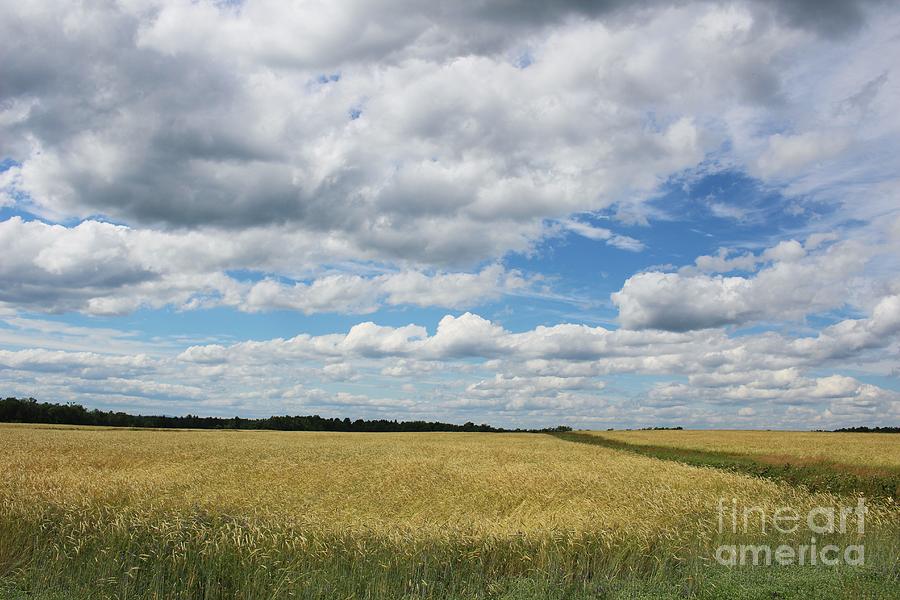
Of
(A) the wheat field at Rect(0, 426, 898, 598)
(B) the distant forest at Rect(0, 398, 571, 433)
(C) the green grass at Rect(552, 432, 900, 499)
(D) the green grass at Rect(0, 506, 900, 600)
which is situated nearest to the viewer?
(D) the green grass at Rect(0, 506, 900, 600)

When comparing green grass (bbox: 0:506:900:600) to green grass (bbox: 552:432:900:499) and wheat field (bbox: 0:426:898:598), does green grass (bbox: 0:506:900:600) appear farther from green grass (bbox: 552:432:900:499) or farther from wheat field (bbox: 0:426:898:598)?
green grass (bbox: 552:432:900:499)

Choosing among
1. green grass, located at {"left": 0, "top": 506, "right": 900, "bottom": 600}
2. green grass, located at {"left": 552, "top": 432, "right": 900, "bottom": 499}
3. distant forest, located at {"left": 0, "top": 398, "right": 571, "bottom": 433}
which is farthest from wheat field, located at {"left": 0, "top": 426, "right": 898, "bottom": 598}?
distant forest, located at {"left": 0, "top": 398, "right": 571, "bottom": 433}

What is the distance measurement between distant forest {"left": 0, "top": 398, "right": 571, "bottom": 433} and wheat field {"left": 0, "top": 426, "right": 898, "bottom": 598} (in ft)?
323

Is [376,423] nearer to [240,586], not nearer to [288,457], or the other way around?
[288,457]

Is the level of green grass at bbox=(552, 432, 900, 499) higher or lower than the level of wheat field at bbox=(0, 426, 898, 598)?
lower

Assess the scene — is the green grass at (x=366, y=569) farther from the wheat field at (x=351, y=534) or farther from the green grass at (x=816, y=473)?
the green grass at (x=816, y=473)

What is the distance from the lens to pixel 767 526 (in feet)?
46.6

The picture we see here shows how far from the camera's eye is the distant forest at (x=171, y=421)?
357 ft

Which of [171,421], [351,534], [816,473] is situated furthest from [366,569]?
[171,421]

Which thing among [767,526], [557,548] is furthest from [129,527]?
[767,526]

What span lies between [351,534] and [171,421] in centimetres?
12040

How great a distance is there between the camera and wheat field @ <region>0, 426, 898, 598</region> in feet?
33.6

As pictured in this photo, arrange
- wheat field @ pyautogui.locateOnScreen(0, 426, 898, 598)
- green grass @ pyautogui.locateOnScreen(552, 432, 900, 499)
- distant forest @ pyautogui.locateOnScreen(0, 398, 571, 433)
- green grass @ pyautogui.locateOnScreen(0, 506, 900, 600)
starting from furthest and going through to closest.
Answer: distant forest @ pyautogui.locateOnScreen(0, 398, 571, 433)
green grass @ pyautogui.locateOnScreen(552, 432, 900, 499)
wheat field @ pyautogui.locateOnScreen(0, 426, 898, 598)
green grass @ pyautogui.locateOnScreen(0, 506, 900, 600)

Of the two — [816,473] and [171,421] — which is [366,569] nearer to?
[816,473]
